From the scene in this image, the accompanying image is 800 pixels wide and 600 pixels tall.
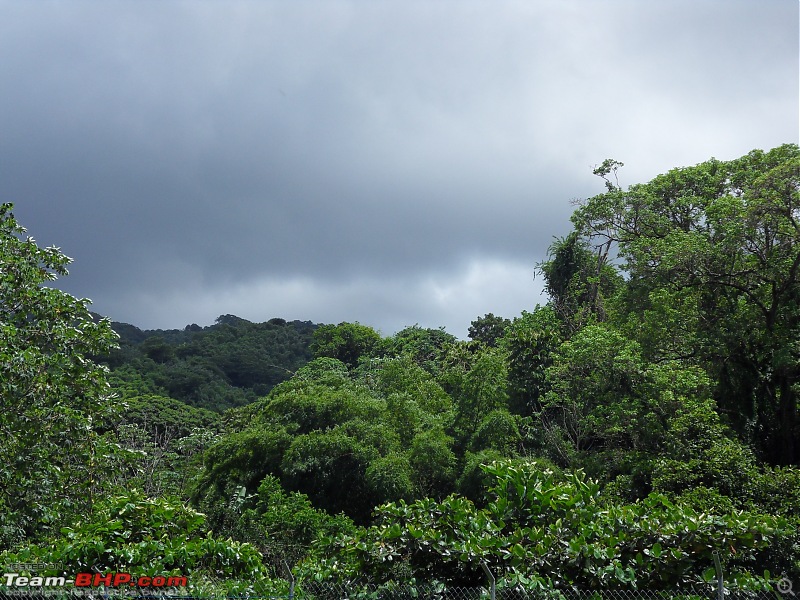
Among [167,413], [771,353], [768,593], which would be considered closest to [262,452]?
[771,353]

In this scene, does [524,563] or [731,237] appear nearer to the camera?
[524,563]

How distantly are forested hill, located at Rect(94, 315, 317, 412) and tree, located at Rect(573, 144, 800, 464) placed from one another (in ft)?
75.2

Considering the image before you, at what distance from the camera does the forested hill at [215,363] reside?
1758 inches

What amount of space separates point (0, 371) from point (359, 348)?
34.8 meters

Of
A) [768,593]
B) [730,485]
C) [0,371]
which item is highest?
[0,371]

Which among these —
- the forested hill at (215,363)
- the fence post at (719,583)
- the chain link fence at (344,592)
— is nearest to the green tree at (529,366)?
the chain link fence at (344,592)

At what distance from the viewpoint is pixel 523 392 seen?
71.1 feet

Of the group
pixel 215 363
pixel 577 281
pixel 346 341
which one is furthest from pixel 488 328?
pixel 215 363

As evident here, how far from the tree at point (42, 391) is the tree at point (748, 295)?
12004 mm

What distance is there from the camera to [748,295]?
15.9m

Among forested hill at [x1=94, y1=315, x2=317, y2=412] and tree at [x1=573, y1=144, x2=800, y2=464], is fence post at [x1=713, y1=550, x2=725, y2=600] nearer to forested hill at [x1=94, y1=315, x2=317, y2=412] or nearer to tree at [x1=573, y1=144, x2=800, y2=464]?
tree at [x1=573, y1=144, x2=800, y2=464]

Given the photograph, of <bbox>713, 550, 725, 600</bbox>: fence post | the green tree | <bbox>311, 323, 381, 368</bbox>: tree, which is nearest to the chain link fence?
<bbox>713, 550, 725, 600</bbox>: fence post

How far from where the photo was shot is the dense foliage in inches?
285

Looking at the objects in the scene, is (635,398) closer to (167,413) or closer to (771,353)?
(771,353)
